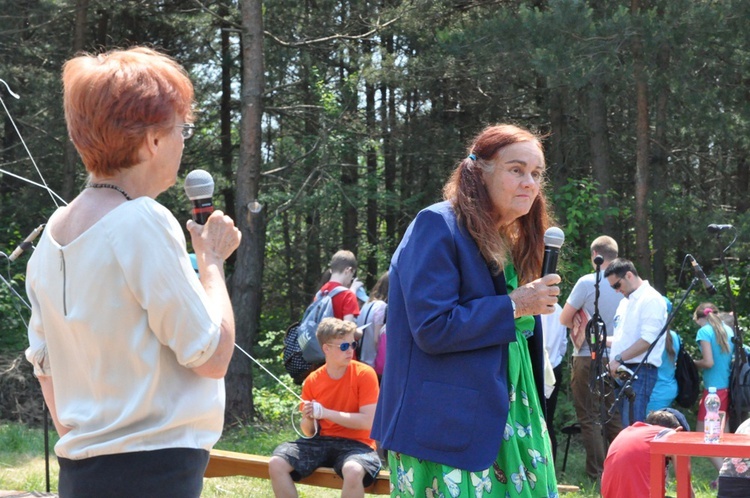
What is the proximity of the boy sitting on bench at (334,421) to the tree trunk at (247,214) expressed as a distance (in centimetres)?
602

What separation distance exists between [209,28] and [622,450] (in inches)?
547

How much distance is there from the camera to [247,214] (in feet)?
37.9

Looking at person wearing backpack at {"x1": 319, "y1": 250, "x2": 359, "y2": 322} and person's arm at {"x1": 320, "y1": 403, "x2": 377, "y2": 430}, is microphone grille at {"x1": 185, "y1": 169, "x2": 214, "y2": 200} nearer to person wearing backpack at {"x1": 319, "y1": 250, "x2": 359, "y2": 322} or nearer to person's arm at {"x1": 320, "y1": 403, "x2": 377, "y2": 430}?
person's arm at {"x1": 320, "y1": 403, "x2": 377, "y2": 430}

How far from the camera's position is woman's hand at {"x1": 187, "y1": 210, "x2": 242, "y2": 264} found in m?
1.88

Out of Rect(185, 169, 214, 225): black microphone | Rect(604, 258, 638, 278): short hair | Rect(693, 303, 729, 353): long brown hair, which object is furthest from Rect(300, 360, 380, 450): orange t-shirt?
Rect(693, 303, 729, 353): long brown hair

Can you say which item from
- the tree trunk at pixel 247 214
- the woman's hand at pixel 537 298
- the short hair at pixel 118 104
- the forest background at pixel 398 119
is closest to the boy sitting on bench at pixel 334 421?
the woman's hand at pixel 537 298

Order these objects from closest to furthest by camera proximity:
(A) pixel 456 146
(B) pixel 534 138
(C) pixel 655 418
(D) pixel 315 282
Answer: (B) pixel 534 138, (C) pixel 655 418, (A) pixel 456 146, (D) pixel 315 282

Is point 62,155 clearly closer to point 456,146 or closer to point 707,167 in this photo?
point 456,146

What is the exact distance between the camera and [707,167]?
15.6 metres

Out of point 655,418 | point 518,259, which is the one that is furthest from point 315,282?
point 518,259

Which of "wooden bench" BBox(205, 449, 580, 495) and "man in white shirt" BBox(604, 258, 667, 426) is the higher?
"man in white shirt" BBox(604, 258, 667, 426)

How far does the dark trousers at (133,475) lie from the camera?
5.72 ft

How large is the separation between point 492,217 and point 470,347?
406mm

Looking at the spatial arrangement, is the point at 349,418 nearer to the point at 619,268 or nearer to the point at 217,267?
the point at 619,268
